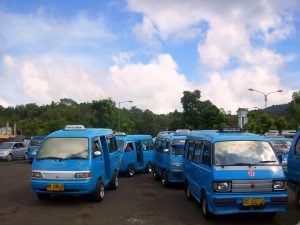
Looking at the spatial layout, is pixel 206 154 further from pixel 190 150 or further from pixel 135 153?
pixel 135 153

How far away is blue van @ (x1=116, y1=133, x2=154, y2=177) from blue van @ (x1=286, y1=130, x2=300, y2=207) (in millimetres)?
9818

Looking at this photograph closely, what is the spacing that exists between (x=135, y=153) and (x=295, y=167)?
10688 mm

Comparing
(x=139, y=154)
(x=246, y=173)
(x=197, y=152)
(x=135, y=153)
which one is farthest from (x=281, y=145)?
(x=246, y=173)

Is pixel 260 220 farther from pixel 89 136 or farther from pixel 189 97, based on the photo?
pixel 189 97

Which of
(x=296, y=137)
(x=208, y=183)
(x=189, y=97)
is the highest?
(x=189, y=97)

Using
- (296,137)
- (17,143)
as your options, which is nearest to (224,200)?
(296,137)

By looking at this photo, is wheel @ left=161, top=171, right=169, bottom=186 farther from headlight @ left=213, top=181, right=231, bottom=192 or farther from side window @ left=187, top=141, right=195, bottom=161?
headlight @ left=213, top=181, right=231, bottom=192

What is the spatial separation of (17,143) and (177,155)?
77.1ft

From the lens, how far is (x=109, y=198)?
1414 cm

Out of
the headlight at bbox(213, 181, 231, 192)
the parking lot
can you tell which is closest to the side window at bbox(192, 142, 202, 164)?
the parking lot

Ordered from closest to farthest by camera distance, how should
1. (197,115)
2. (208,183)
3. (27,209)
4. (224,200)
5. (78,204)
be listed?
(224,200) < (208,183) < (27,209) < (78,204) < (197,115)

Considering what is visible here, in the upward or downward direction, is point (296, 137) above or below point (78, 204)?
above

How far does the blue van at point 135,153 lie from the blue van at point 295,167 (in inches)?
387

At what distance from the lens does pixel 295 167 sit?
1216cm
